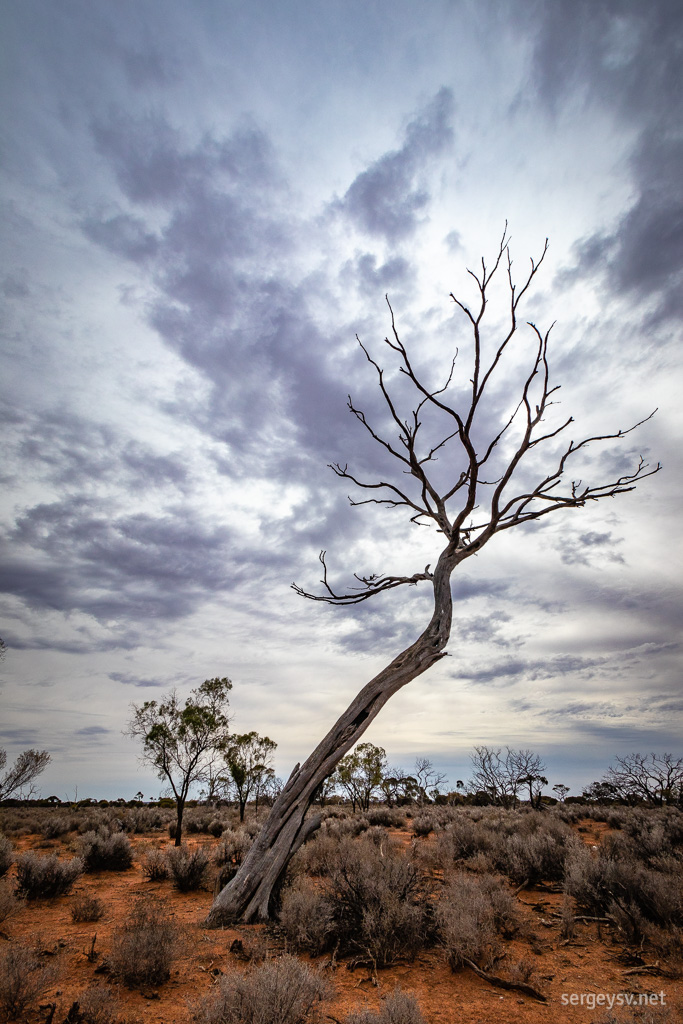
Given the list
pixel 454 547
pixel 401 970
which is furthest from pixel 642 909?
pixel 454 547

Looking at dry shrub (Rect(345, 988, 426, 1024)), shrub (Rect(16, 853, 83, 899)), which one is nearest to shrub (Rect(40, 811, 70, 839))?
shrub (Rect(16, 853, 83, 899))

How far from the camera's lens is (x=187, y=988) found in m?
4.90

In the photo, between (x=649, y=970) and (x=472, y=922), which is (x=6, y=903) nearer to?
(x=472, y=922)

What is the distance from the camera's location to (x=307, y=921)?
6020 mm

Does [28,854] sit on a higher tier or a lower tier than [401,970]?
higher

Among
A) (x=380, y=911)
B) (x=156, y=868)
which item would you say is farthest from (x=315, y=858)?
(x=380, y=911)

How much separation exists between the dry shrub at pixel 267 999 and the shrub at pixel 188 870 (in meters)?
6.06

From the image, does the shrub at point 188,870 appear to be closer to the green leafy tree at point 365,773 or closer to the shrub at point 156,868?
the shrub at point 156,868

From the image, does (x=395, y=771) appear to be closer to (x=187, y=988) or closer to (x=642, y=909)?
(x=642, y=909)

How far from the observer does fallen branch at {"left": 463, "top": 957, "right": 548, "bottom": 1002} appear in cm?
475

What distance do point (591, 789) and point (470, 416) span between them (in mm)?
41144

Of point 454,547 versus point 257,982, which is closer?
point 257,982

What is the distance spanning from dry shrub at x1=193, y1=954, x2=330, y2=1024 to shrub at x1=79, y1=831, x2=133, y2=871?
922 centimetres

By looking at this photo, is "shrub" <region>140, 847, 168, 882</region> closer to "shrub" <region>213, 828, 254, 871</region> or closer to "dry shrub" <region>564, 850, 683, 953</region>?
"shrub" <region>213, 828, 254, 871</region>
